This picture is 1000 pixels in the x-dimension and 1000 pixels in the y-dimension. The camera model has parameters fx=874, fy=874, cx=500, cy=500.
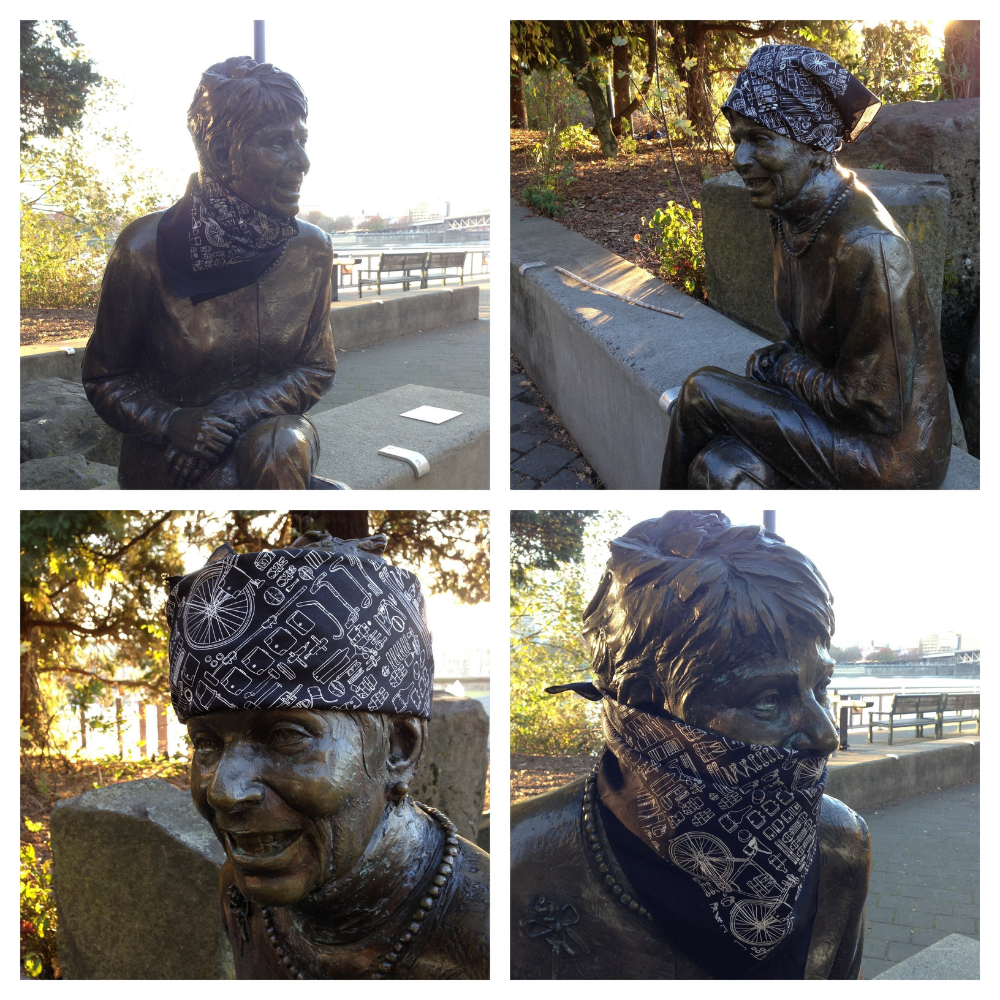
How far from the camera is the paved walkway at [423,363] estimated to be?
3.62 metres

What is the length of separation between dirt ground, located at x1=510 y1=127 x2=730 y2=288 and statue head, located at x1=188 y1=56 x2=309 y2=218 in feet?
8.71

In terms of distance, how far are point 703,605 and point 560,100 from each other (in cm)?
479

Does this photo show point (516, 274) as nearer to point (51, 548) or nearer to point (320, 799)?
point (51, 548)

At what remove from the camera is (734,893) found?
5.64 feet

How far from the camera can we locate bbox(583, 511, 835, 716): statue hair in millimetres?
1636

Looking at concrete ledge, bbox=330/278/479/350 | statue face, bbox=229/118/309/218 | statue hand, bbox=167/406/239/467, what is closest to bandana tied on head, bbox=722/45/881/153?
statue face, bbox=229/118/309/218

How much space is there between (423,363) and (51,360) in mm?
1848

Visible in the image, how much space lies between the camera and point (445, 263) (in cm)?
335

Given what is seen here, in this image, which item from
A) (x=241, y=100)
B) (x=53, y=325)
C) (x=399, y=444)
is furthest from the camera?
(x=399, y=444)

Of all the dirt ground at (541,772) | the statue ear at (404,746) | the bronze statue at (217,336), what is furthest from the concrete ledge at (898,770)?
the bronze statue at (217,336)

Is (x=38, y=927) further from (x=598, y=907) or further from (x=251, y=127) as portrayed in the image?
(x=251, y=127)

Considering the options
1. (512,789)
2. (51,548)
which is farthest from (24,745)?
(512,789)

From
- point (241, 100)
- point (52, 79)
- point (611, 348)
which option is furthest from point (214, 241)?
point (611, 348)

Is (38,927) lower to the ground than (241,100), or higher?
lower
